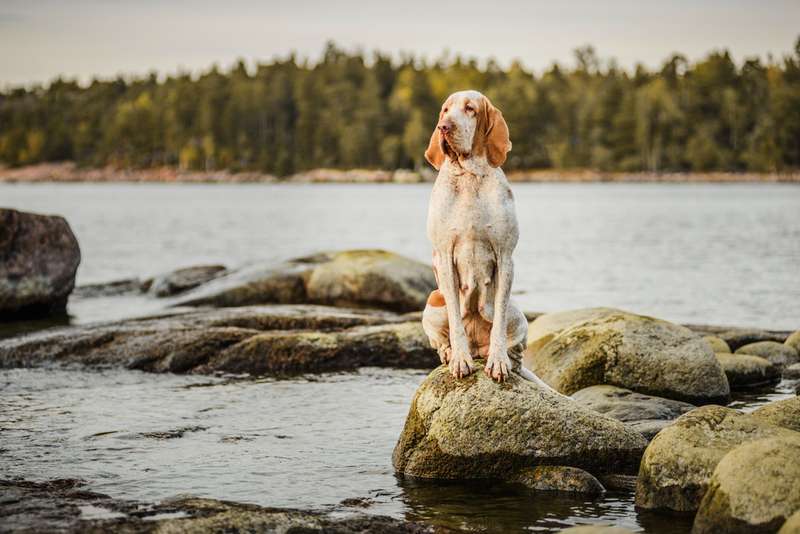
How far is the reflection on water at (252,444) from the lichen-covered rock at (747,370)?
329 millimetres

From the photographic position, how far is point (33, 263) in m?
23.2

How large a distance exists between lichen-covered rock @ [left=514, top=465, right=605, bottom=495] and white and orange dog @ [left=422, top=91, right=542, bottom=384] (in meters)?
1.01

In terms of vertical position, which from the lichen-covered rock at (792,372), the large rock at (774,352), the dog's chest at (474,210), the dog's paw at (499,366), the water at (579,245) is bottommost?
the water at (579,245)

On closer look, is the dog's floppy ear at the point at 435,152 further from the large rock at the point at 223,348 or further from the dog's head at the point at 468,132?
the large rock at the point at 223,348

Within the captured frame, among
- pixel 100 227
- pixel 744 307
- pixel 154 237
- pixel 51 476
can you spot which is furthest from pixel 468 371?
pixel 100 227

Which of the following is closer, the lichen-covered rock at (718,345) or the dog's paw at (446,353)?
the dog's paw at (446,353)

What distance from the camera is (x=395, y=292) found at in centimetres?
2395

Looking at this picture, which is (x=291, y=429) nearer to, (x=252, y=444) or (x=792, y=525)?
(x=252, y=444)

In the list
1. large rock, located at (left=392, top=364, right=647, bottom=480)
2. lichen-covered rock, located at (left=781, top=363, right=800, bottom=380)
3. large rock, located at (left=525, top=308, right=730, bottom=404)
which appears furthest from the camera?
lichen-covered rock, located at (left=781, top=363, right=800, bottom=380)

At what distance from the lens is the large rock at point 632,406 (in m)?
12.5

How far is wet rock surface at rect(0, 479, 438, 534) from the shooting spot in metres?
8.43

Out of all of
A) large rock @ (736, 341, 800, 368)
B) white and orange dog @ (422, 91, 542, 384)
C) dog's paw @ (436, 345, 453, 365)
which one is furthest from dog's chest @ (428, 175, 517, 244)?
large rock @ (736, 341, 800, 368)

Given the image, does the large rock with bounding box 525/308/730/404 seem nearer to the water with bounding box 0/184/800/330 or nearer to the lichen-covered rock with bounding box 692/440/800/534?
the lichen-covered rock with bounding box 692/440/800/534

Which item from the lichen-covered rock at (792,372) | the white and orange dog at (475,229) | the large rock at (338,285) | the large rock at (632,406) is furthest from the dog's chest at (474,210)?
the large rock at (338,285)
